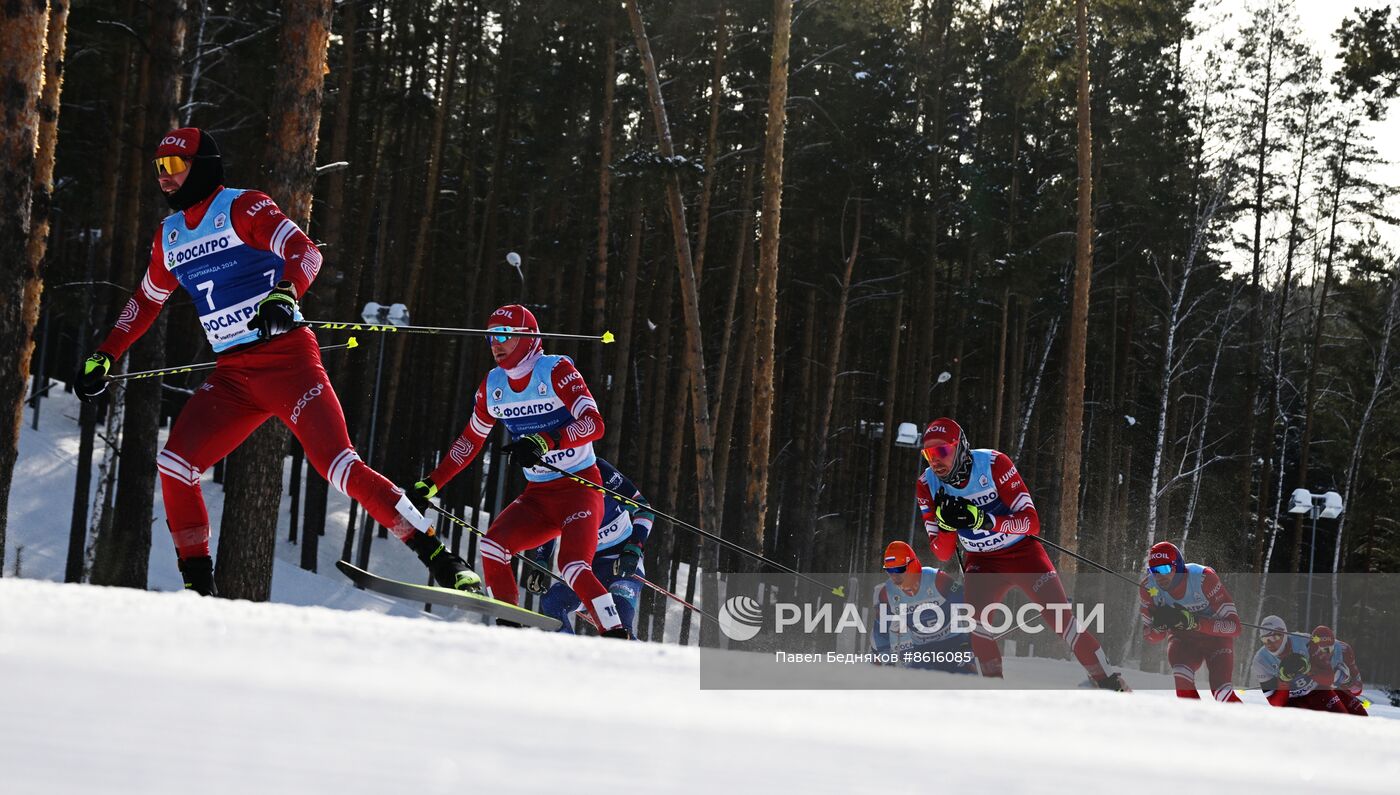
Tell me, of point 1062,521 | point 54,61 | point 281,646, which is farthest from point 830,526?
point 281,646

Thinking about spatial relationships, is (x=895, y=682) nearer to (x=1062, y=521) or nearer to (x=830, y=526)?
(x=1062, y=521)

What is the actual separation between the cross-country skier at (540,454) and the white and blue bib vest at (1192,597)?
16.1 ft

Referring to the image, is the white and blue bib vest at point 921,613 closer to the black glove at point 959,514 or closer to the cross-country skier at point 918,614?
the cross-country skier at point 918,614

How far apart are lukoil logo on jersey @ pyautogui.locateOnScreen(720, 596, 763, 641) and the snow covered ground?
35.3ft

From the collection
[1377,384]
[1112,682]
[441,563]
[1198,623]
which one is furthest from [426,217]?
[1377,384]

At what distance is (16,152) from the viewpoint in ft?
25.6

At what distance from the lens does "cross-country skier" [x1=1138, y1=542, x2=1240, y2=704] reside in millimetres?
9664

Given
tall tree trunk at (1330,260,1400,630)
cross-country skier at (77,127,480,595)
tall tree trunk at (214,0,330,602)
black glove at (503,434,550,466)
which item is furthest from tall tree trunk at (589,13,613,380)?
tall tree trunk at (1330,260,1400,630)

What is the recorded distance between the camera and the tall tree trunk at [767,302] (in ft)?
50.2

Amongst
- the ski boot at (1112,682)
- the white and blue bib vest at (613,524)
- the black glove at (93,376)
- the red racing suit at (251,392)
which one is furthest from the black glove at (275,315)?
the ski boot at (1112,682)

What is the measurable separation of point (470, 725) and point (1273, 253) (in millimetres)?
Result: 35489

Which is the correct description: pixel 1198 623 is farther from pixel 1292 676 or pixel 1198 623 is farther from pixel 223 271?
pixel 223 271

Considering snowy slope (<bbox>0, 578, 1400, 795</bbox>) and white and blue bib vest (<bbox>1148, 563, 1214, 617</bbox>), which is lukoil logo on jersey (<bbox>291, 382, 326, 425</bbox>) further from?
white and blue bib vest (<bbox>1148, 563, 1214, 617</bbox>)

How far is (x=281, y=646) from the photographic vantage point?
2049mm
